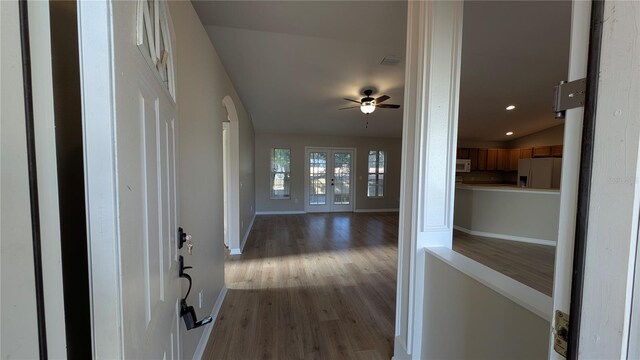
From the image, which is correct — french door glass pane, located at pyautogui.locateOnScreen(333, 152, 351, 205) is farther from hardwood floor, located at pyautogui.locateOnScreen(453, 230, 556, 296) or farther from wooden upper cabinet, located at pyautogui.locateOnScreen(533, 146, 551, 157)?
wooden upper cabinet, located at pyautogui.locateOnScreen(533, 146, 551, 157)

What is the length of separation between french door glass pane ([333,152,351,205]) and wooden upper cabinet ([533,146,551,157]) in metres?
5.44

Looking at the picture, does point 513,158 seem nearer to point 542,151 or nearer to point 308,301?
point 542,151

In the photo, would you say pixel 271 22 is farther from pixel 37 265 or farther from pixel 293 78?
pixel 37 265

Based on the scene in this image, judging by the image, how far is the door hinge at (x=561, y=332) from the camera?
0.53 meters

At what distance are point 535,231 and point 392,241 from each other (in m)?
2.47

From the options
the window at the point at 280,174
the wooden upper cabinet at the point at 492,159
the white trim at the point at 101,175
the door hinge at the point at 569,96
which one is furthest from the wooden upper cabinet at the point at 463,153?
the white trim at the point at 101,175

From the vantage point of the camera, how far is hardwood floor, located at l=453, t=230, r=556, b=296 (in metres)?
2.98

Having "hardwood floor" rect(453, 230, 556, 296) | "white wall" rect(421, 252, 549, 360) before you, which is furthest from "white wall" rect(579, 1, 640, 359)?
"hardwood floor" rect(453, 230, 556, 296)

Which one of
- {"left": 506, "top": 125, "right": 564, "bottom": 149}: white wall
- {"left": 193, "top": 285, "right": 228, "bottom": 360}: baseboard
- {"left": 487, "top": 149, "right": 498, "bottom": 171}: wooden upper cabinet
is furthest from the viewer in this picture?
{"left": 487, "top": 149, "right": 498, "bottom": 171}: wooden upper cabinet

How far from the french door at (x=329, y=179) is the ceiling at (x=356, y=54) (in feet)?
5.15

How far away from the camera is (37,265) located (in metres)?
0.37

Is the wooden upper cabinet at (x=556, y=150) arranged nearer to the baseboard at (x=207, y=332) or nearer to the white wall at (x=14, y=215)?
the baseboard at (x=207, y=332)

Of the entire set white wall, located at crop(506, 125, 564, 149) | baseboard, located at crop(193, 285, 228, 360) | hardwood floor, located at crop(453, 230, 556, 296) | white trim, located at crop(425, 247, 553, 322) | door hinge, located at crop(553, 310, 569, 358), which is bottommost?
baseboard, located at crop(193, 285, 228, 360)

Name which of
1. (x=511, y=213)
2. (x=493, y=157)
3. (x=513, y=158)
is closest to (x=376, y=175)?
(x=511, y=213)
